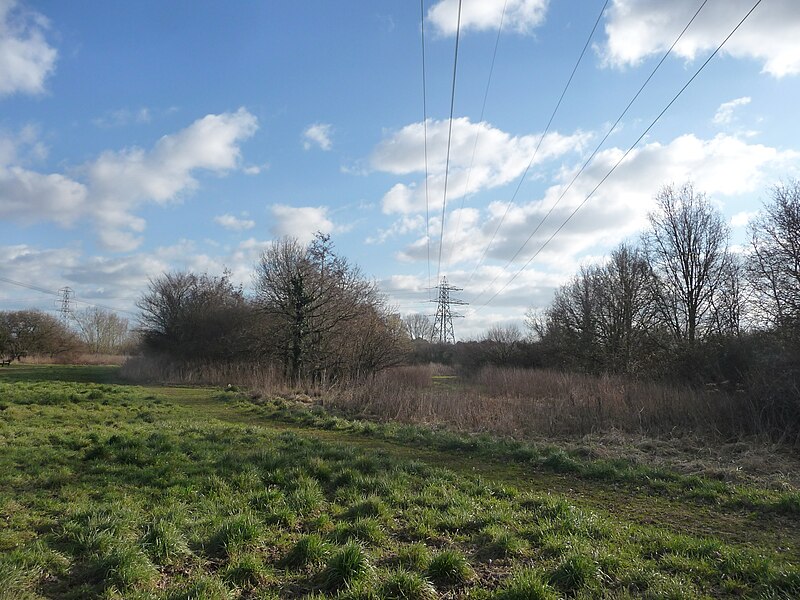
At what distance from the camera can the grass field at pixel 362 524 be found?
12.0ft

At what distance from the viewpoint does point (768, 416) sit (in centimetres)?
→ 1107

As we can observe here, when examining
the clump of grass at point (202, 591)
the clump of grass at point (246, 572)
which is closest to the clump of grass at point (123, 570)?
the clump of grass at point (202, 591)

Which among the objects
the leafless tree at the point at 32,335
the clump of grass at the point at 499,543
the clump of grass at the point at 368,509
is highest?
the leafless tree at the point at 32,335

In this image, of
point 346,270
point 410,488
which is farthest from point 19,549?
point 346,270

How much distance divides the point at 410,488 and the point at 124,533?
3.29 m

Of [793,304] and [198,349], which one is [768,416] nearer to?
[793,304]

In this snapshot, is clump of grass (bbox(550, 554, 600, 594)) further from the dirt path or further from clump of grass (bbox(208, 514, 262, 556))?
clump of grass (bbox(208, 514, 262, 556))

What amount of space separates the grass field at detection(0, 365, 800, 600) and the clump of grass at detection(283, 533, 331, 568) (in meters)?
0.01

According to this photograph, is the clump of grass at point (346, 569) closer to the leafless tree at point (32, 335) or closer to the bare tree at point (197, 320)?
the bare tree at point (197, 320)

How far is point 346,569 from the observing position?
3736mm

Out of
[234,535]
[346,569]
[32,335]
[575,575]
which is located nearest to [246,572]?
[234,535]

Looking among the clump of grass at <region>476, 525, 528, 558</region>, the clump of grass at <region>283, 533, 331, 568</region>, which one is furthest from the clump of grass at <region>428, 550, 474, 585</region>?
the clump of grass at <region>283, 533, 331, 568</region>

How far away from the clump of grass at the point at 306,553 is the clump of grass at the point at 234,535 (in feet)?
1.42

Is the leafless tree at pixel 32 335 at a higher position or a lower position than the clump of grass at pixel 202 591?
higher
